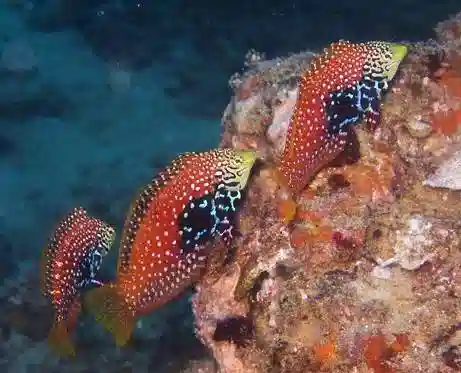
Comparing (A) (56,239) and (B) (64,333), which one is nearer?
(A) (56,239)

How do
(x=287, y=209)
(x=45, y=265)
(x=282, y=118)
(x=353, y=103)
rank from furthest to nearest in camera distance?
(x=282, y=118) → (x=45, y=265) → (x=287, y=209) → (x=353, y=103)

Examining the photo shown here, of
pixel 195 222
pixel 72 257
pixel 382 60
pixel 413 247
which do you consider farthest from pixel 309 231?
pixel 72 257

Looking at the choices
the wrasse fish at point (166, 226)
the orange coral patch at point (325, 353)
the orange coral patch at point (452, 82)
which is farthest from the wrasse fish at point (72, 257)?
the orange coral patch at point (452, 82)

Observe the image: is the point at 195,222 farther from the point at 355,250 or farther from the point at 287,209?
the point at 355,250

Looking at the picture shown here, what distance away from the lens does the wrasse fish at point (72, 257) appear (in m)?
3.43

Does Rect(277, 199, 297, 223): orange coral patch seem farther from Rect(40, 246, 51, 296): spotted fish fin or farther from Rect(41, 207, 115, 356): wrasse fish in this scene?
Rect(40, 246, 51, 296): spotted fish fin

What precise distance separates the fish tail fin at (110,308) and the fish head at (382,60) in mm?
1912

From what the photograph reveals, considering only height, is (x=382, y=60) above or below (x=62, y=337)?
above

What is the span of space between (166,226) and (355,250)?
1.08m

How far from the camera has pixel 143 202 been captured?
3.09 m

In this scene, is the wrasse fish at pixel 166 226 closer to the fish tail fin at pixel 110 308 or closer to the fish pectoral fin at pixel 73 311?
the fish tail fin at pixel 110 308

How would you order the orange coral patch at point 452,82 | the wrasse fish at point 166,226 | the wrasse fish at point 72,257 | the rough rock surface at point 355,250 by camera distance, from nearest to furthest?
the rough rock surface at point 355,250 < the wrasse fish at point 166,226 < the wrasse fish at point 72,257 < the orange coral patch at point 452,82

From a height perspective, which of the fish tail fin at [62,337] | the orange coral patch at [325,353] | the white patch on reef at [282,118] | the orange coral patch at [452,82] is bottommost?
the fish tail fin at [62,337]

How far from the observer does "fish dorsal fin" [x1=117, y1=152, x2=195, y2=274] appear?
10.1ft
